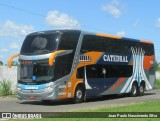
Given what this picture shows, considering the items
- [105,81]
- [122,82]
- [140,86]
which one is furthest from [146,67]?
[105,81]

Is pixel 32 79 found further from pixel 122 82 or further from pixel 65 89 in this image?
pixel 122 82

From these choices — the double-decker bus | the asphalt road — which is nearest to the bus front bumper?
the double-decker bus

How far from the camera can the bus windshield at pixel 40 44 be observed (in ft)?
73.7

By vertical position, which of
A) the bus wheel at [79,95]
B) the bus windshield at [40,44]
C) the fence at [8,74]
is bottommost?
the bus wheel at [79,95]

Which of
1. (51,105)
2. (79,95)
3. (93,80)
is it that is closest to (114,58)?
(93,80)

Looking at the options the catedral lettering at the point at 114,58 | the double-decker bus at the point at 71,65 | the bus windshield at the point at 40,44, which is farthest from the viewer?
the catedral lettering at the point at 114,58

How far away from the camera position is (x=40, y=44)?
22.8 metres

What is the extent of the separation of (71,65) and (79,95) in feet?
6.44

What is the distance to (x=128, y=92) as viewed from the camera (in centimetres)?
2989

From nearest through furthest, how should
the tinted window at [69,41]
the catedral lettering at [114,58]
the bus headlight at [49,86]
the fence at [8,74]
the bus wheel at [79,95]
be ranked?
the bus headlight at [49,86] → the tinted window at [69,41] → the bus wheel at [79,95] → the catedral lettering at [114,58] → the fence at [8,74]

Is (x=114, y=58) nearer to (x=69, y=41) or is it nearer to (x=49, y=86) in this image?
(x=69, y=41)

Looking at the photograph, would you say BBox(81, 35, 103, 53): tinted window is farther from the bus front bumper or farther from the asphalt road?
the bus front bumper

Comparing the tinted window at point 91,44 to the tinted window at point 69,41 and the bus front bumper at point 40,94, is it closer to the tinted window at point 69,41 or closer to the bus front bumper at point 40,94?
the tinted window at point 69,41

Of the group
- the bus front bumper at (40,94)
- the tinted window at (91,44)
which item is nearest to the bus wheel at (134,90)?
the tinted window at (91,44)
